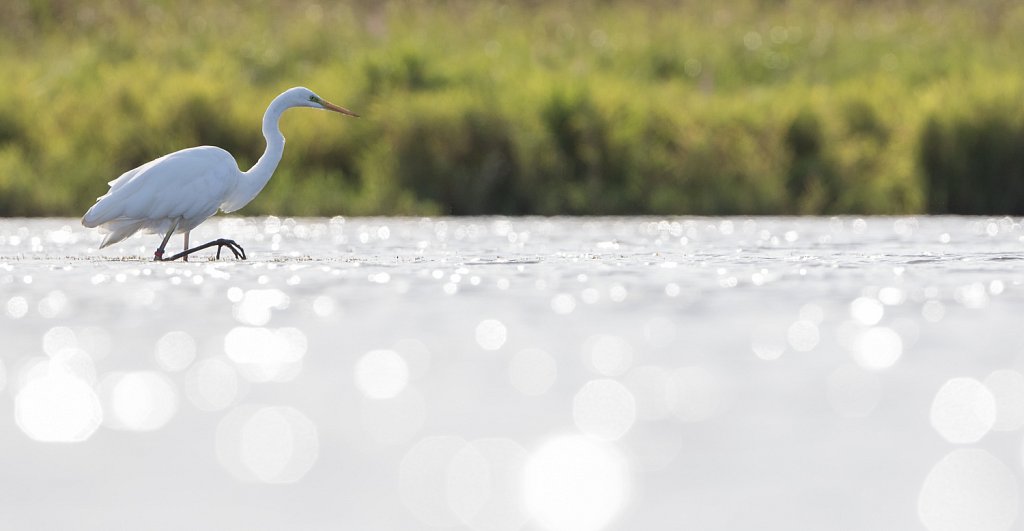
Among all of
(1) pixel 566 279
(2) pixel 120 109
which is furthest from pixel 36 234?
(1) pixel 566 279

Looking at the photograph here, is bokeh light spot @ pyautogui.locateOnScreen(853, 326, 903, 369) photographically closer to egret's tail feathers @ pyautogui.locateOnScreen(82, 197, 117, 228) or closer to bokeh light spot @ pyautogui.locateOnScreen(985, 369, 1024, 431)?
bokeh light spot @ pyautogui.locateOnScreen(985, 369, 1024, 431)

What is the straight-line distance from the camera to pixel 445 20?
29656 mm

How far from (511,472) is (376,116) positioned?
1529 cm

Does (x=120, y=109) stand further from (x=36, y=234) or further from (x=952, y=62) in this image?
(x=952, y=62)

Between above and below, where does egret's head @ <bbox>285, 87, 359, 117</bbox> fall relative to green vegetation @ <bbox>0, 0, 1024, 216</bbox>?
above

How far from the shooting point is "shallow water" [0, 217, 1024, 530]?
14.4 feet

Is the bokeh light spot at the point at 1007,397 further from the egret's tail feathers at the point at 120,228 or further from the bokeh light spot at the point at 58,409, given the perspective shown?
the egret's tail feathers at the point at 120,228

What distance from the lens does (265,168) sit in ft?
42.5

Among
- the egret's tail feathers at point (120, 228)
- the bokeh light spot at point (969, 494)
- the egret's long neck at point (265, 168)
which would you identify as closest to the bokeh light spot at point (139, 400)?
the bokeh light spot at point (969, 494)

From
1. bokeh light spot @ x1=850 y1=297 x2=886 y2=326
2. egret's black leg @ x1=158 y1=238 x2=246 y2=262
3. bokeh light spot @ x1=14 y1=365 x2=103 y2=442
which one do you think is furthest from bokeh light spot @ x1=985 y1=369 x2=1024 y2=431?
egret's black leg @ x1=158 y1=238 x2=246 y2=262

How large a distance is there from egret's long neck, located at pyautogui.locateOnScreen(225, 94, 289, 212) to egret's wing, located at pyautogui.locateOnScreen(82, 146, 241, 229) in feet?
0.64

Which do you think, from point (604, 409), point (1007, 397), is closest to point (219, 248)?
point (604, 409)

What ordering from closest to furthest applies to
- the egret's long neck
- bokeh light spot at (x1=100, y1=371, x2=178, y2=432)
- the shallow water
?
1. the shallow water
2. bokeh light spot at (x1=100, y1=371, x2=178, y2=432)
3. the egret's long neck

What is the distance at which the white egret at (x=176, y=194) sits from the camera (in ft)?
39.9
